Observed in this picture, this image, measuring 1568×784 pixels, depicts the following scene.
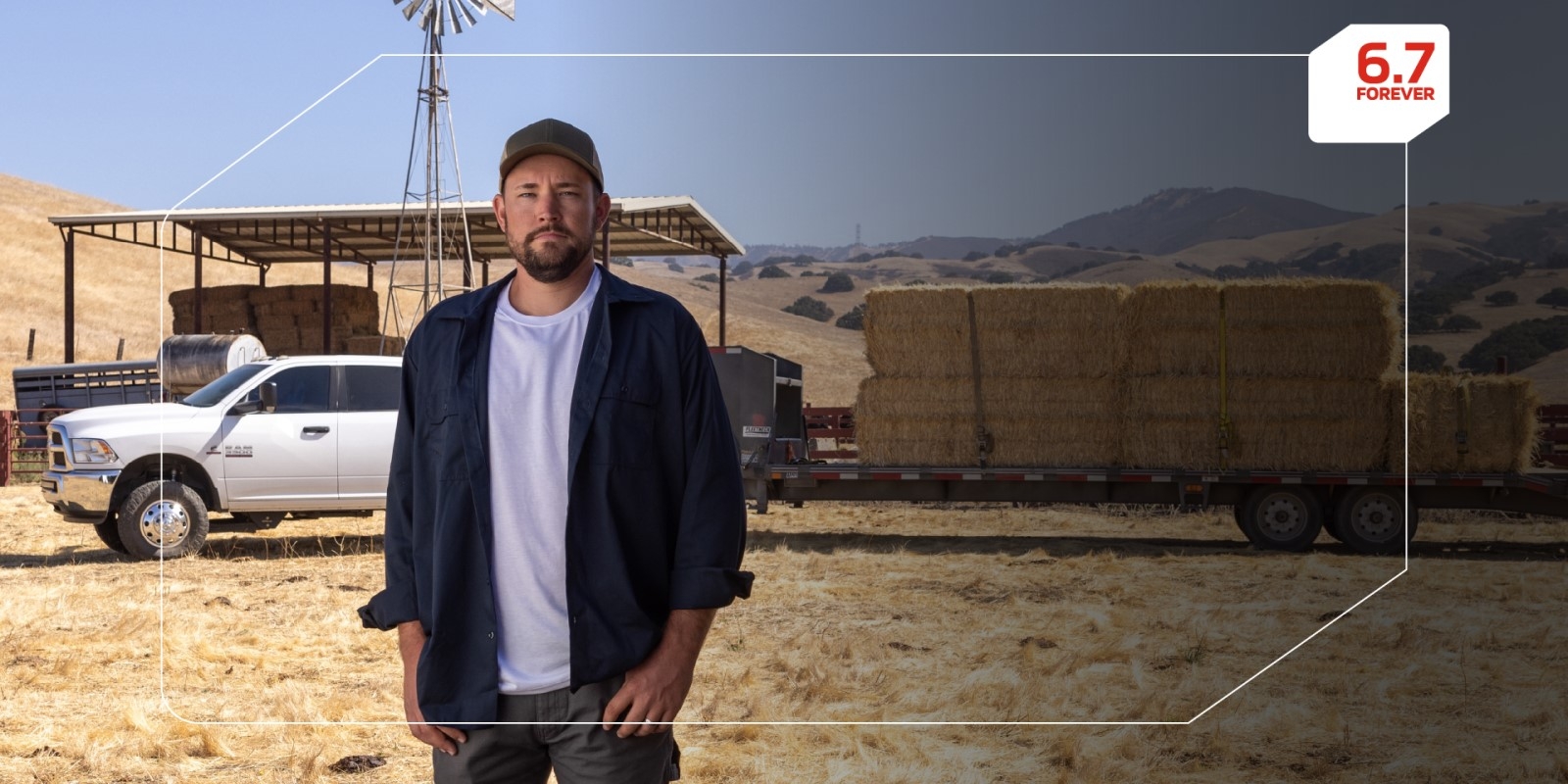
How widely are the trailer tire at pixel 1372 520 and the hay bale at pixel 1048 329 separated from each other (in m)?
2.32

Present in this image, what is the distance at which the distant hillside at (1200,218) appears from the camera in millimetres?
7309

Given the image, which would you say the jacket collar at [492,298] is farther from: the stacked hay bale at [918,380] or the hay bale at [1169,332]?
the hay bale at [1169,332]

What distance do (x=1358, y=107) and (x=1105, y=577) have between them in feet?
14.4

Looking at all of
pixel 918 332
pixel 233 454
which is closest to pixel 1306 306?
pixel 918 332

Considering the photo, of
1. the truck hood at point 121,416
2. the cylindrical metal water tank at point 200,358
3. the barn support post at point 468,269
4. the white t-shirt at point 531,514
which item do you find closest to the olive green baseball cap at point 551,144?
the white t-shirt at point 531,514

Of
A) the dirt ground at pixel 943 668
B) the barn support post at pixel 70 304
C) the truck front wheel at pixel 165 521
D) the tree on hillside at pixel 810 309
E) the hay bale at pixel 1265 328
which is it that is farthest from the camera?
the barn support post at pixel 70 304

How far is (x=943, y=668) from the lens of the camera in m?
6.43

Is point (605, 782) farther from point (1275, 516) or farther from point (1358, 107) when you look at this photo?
point (1275, 516)

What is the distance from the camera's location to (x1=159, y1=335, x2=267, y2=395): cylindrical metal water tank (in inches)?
763

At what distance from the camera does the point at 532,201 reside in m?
2.15

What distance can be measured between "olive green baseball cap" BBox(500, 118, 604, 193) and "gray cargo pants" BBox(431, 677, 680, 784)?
0.91m

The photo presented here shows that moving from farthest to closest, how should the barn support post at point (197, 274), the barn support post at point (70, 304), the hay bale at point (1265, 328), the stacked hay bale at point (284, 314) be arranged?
the stacked hay bale at point (284, 314) → the barn support post at point (197, 274) → the barn support post at point (70, 304) → the hay bale at point (1265, 328)

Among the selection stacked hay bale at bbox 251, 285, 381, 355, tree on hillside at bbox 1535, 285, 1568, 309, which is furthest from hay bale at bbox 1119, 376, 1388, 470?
stacked hay bale at bbox 251, 285, 381, 355

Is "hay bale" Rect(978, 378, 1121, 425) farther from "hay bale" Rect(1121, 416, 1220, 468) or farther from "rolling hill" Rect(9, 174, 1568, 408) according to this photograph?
"rolling hill" Rect(9, 174, 1568, 408)
